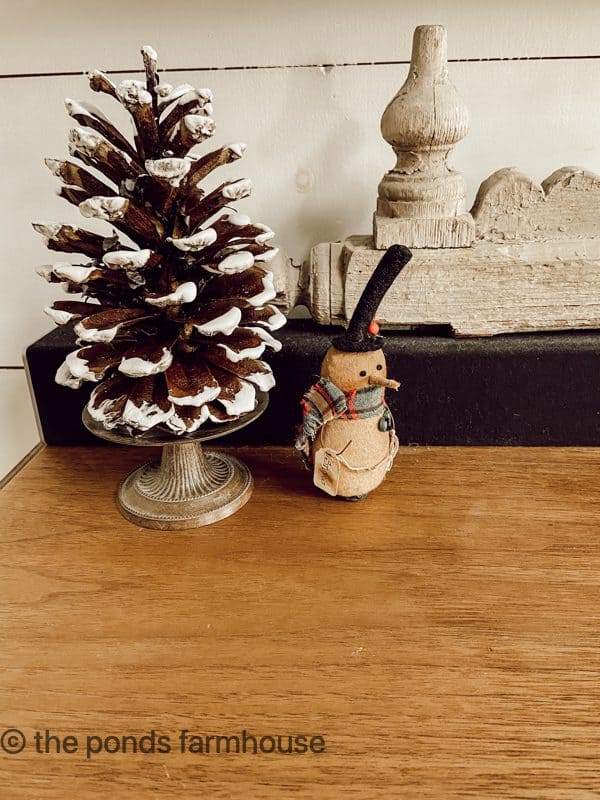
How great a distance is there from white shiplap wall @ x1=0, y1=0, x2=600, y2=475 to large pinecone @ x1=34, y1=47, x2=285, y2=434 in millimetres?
196

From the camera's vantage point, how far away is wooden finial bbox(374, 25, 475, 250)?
0.59m

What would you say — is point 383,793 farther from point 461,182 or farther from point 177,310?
point 461,182

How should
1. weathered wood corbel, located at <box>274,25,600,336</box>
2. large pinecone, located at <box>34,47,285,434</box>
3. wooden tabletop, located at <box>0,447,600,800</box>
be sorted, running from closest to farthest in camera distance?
wooden tabletop, located at <box>0,447,600,800</box>
large pinecone, located at <box>34,47,285,434</box>
weathered wood corbel, located at <box>274,25,600,336</box>

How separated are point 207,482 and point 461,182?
0.36 metres

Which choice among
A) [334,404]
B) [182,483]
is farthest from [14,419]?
[334,404]

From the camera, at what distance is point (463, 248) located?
0.63 meters

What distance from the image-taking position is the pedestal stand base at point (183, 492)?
57 cm

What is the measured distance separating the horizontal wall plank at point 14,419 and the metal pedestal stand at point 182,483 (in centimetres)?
29

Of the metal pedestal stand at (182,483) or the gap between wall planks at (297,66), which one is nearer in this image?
the metal pedestal stand at (182,483)

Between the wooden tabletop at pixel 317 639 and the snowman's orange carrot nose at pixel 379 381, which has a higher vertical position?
the snowman's orange carrot nose at pixel 379 381

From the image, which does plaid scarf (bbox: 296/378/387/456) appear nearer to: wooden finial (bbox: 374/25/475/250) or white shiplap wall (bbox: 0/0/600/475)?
wooden finial (bbox: 374/25/475/250)

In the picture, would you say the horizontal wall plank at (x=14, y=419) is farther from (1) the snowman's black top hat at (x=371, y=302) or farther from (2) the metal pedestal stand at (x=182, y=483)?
(1) the snowman's black top hat at (x=371, y=302)

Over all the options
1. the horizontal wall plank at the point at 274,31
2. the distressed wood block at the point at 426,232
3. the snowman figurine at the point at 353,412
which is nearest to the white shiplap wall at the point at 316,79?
the horizontal wall plank at the point at 274,31

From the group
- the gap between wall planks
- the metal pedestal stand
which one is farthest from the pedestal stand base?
the gap between wall planks
